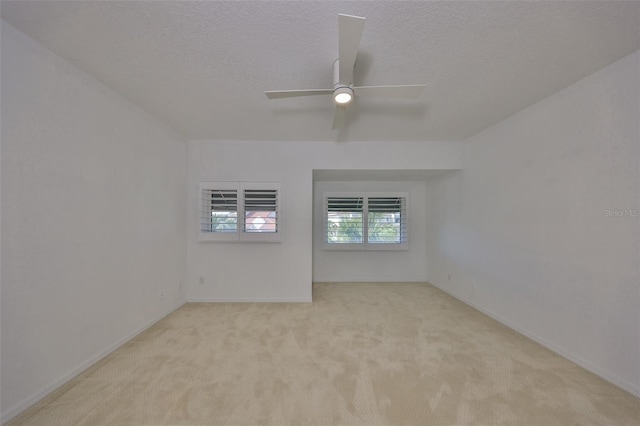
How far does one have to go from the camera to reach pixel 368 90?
5.35 ft

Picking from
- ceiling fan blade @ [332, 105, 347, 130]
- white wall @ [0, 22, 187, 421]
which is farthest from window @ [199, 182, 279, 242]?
ceiling fan blade @ [332, 105, 347, 130]

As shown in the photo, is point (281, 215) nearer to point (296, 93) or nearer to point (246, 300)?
point (246, 300)

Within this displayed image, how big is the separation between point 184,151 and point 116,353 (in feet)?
8.37

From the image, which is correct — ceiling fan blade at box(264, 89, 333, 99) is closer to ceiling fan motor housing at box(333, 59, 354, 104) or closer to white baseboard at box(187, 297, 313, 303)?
ceiling fan motor housing at box(333, 59, 354, 104)

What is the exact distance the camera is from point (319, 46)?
59.9 inches

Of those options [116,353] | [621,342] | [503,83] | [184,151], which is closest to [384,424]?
[621,342]

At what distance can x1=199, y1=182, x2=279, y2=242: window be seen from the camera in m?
3.38

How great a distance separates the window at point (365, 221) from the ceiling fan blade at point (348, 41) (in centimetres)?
295

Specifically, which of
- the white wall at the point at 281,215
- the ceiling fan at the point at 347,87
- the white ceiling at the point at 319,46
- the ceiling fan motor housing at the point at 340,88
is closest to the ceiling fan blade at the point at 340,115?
the ceiling fan at the point at 347,87

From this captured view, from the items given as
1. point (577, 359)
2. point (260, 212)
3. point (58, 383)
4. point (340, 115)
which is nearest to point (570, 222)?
point (577, 359)

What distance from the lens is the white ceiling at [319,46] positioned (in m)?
1.27

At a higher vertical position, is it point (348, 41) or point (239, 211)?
point (348, 41)

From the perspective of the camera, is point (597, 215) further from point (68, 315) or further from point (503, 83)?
point (68, 315)

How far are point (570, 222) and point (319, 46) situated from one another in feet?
8.61
